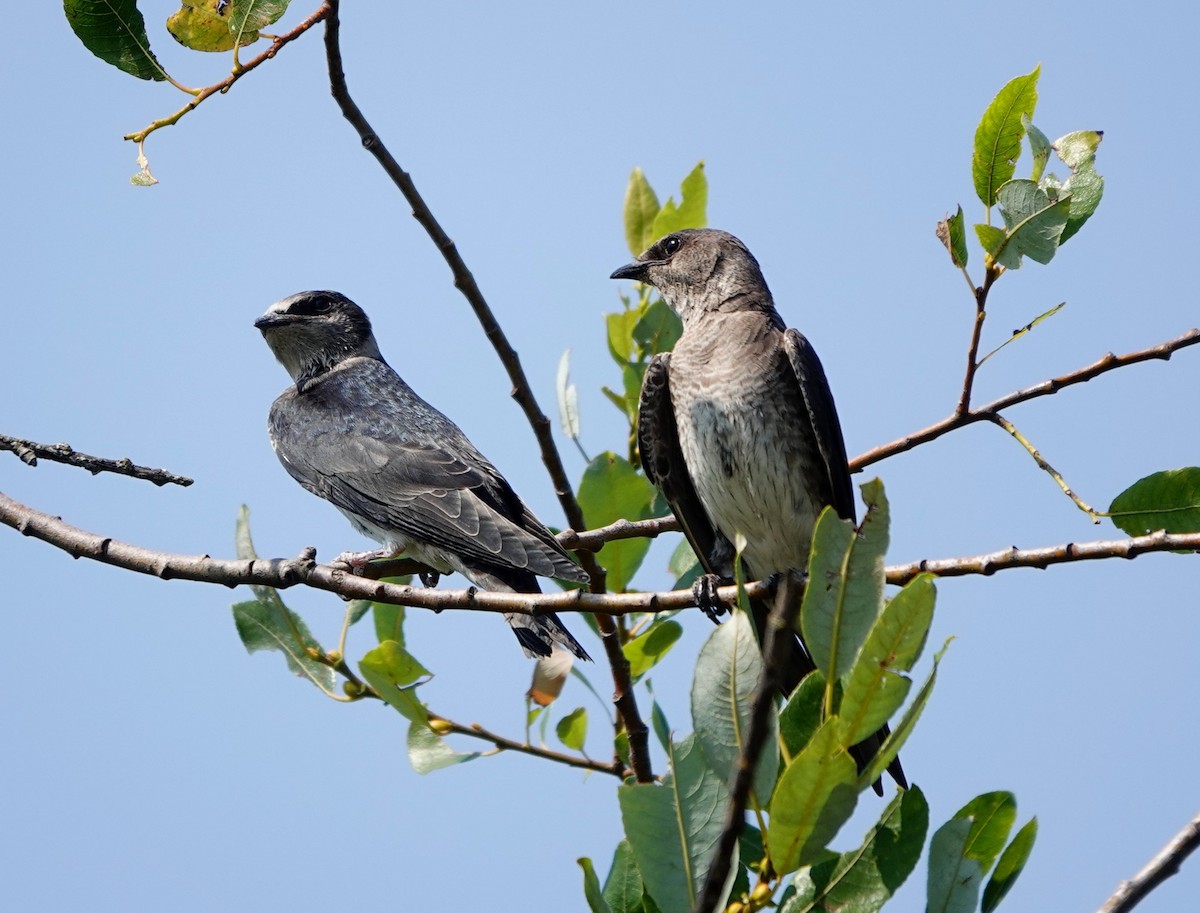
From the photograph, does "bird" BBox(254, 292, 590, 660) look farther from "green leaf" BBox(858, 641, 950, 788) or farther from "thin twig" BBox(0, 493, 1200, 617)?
Result: "green leaf" BBox(858, 641, 950, 788)

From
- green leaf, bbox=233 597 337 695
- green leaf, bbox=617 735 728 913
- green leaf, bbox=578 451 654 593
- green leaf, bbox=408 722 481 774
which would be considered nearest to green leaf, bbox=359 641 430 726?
green leaf, bbox=408 722 481 774

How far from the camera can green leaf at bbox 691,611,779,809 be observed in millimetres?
2402

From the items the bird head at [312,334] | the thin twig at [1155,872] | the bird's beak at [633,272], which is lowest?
the thin twig at [1155,872]

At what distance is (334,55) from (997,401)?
2.17 metres

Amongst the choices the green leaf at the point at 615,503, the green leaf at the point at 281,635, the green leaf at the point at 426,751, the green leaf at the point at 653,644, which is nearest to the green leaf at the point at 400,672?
the green leaf at the point at 426,751

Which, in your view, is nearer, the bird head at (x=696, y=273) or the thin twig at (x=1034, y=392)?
the thin twig at (x=1034, y=392)

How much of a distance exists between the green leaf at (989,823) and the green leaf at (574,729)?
1.66m

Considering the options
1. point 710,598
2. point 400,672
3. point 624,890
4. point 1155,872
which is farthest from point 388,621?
point 1155,872

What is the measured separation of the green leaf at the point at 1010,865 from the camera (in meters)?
2.79

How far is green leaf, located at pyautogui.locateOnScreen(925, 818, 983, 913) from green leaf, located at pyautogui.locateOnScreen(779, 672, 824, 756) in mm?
375

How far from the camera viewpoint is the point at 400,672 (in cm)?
390

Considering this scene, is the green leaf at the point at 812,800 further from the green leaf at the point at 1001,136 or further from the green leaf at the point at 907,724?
the green leaf at the point at 1001,136

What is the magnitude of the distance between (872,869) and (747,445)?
2.77 m

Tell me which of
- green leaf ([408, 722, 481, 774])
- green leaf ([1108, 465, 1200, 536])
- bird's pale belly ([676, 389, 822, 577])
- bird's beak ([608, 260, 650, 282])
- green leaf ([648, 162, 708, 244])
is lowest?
green leaf ([408, 722, 481, 774])
